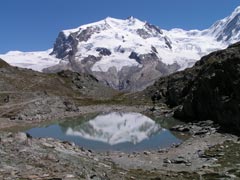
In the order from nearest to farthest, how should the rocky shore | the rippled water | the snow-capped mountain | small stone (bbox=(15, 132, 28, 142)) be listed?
1. the rocky shore
2. small stone (bbox=(15, 132, 28, 142))
3. the rippled water
4. the snow-capped mountain

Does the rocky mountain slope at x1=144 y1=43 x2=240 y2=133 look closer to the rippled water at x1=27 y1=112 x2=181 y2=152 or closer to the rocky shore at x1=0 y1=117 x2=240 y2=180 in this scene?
the rippled water at x1=27 y1=112 x2=181 y2=152

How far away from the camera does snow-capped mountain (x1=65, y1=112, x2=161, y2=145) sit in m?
80.2

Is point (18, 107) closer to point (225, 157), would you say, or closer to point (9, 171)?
point (225, 157)

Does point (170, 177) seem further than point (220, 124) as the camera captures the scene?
No

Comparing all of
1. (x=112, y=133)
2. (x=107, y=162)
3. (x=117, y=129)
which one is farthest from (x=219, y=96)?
(x=107, y=162)

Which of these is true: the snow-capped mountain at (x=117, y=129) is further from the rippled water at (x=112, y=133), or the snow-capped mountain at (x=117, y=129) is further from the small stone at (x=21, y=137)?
the small stone at (x=21, y=137)

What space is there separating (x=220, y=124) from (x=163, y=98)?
85.9 metres

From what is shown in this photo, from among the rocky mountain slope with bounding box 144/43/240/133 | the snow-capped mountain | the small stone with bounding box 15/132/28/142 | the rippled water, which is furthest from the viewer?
the snow-capped mountain

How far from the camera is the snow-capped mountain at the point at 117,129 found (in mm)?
80250

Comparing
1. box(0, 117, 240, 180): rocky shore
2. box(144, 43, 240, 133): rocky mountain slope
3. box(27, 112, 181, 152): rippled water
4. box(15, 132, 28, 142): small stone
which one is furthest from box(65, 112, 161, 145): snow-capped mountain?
box(15, 132, 28, 142): small stone

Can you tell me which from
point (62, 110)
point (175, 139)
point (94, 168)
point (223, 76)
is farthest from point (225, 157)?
point (62, 110)

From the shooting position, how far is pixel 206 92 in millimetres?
92688

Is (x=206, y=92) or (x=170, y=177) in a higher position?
(x=206, y=92)

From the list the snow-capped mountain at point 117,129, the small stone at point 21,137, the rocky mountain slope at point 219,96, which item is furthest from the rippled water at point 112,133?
the small stone at point 21,137
